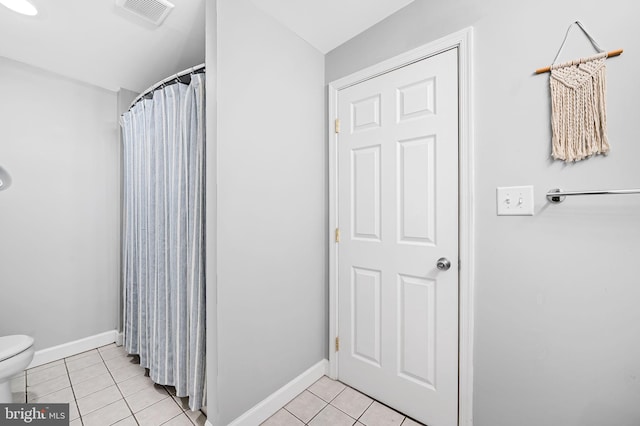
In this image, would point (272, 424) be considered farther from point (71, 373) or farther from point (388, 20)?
point (388, 20)

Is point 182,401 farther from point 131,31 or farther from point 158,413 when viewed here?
point 131,31

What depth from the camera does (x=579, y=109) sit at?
105 centimetres

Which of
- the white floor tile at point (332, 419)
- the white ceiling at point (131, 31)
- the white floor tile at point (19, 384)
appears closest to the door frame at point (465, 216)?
the white ceiling at point (131, 31)

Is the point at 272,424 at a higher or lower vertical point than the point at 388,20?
lower

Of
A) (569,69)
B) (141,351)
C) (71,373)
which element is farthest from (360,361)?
(71,373)

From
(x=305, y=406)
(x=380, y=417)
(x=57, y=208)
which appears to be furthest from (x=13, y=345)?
(x=380, y=417)

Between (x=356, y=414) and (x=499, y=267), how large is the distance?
1151 mm

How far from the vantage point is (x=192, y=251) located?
1465mm

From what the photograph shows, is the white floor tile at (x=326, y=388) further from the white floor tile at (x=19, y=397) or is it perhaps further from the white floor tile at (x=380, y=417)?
the white floor tile at (x=19, y=397)

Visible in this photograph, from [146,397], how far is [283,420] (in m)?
0.90

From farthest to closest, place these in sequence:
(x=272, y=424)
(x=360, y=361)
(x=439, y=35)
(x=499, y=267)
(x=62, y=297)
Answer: (x=62, y=297) < (x=360, y=361) < (x=272, y=424) < (x=439, y=35) < (x=499, y=267)

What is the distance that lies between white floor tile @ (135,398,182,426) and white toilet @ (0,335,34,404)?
675 mm

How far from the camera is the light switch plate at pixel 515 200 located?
1165 millimetres

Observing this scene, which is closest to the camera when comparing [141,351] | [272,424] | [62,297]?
[272,424]
